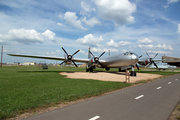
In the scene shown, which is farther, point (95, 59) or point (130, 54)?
point (95, 59)

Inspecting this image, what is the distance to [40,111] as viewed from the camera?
14.9 feet

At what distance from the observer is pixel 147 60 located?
30203 mm

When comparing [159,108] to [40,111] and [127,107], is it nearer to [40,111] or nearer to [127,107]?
[127,107]

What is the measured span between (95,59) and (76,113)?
69.3 ft

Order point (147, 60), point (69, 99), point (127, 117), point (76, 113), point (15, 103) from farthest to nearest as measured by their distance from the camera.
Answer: point (147, 60) < point (69, 99) < point (15, 103) < point (76, 113) < point (127, 117)

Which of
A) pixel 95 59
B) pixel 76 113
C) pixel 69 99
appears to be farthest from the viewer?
pixel 95 59

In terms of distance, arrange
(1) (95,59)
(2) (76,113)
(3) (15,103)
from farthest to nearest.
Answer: (1) (95,59) < (3) (15,103) < (2) (76,113)

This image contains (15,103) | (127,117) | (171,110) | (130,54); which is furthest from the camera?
(130,54)

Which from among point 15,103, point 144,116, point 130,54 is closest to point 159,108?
point 144,116

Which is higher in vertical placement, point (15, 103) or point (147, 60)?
point (147, 60)

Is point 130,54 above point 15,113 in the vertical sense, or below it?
above

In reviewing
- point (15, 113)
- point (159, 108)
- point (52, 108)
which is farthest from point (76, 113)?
point (159, 108)

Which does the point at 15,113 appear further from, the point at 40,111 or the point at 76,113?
the point at 76,113

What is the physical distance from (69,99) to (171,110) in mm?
4533
